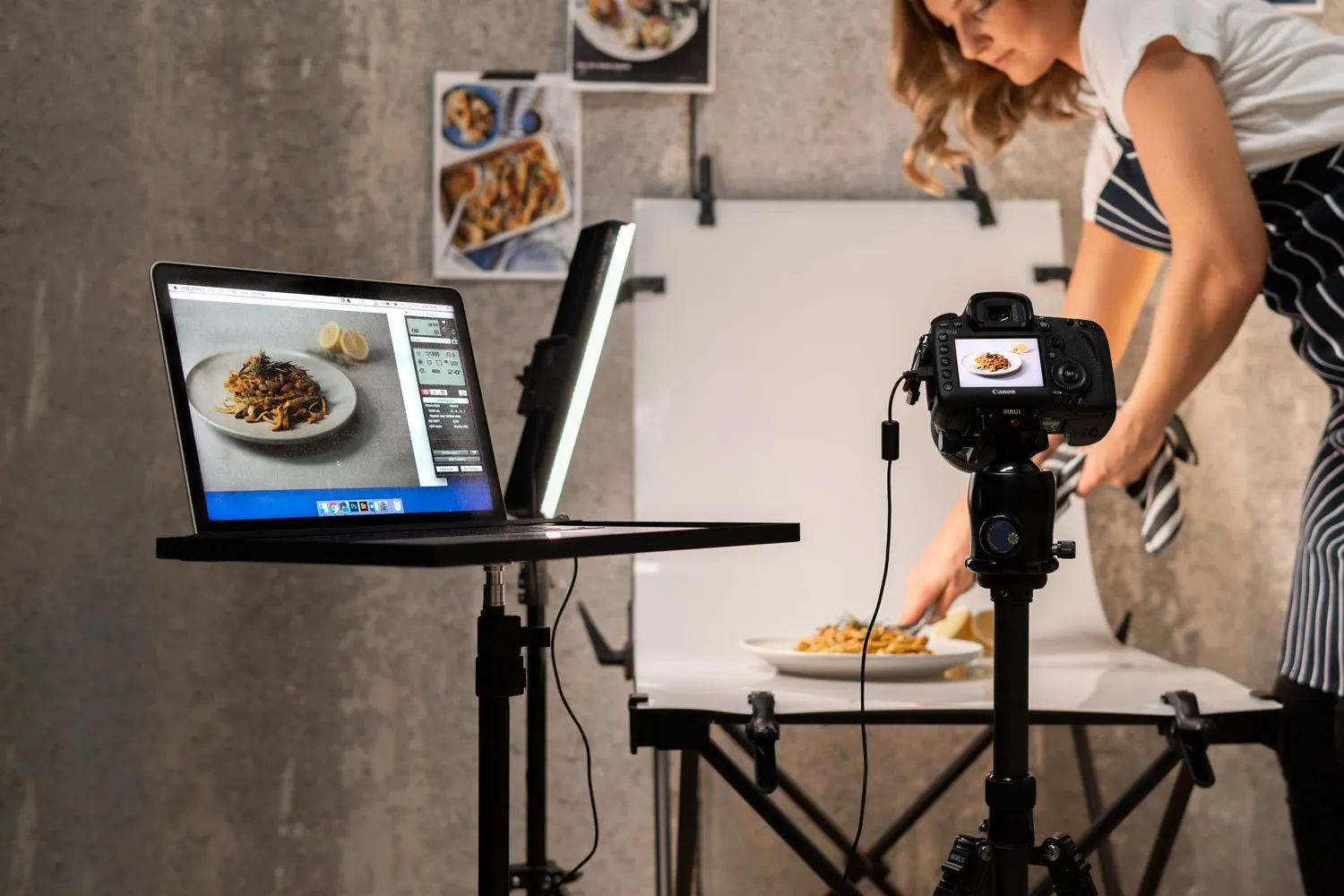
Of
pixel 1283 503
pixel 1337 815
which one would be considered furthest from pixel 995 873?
pixel 1283 503

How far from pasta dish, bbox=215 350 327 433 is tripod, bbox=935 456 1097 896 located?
0.52 metres

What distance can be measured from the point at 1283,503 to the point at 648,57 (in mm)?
1238

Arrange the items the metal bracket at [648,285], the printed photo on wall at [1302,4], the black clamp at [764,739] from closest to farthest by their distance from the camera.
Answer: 1. the black clamp at [764,739]
2. the metal bracket at [648,285]
3. the printed photo on wall at [1302,4]

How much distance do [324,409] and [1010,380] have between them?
527 mm

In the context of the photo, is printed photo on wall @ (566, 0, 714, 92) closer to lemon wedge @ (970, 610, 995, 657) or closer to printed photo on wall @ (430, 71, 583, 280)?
printed photo on wall @ (430, 71, 583, 280)

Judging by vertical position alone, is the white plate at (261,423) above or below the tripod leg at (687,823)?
above

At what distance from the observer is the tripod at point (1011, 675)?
34.9 inches

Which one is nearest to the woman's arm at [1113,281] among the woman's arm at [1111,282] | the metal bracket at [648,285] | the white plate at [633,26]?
the woman's arm at [1111,282]

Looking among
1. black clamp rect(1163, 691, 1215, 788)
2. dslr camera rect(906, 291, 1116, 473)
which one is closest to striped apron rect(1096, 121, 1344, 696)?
black clamp rect(1163, 691, 1215, 788)

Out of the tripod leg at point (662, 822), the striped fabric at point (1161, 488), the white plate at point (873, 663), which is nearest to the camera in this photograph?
the white plate at point (873, 663)

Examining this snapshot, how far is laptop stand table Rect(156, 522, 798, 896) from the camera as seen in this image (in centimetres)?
65

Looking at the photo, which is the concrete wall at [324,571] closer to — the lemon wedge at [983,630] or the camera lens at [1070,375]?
the lemon wedge at [983,630]

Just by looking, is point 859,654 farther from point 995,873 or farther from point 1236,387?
point 1236,387

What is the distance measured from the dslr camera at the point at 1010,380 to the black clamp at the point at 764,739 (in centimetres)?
36
